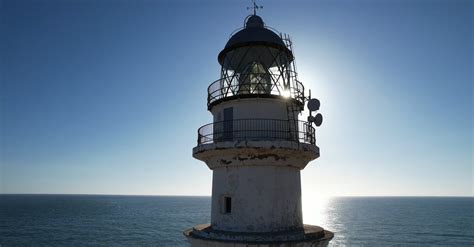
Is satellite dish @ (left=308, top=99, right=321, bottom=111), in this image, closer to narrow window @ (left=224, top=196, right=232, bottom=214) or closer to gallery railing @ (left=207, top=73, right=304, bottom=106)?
gallery railing @ (left=207, top=73, right=304, bottom=106)

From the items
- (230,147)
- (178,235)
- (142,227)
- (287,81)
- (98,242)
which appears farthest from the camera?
(142,227)

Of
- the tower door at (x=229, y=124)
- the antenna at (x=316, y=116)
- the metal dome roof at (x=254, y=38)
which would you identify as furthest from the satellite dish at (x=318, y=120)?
the tower door at (x=229, y=124)

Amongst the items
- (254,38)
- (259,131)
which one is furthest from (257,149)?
(254,38)

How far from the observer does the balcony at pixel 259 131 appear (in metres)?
10.6

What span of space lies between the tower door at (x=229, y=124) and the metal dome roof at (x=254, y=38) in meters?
2.20

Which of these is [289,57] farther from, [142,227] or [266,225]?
[142,227]

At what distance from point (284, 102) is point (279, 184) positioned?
2.53 meters

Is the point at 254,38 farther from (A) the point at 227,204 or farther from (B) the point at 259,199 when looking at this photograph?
(A) the point at 227,204

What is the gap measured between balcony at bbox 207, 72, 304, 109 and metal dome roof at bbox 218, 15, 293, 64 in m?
0.96

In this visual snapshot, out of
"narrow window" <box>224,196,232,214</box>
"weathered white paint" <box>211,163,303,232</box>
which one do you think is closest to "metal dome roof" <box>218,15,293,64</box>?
"weathered white paint" <box>211,163,303,232</box>

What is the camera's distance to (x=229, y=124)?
36.2ft

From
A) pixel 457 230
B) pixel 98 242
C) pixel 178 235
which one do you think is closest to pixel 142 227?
pixel 178 235

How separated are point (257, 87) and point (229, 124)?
4.97 ft

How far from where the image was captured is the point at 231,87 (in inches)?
456
